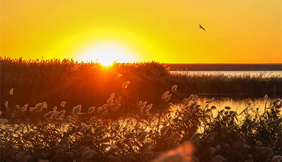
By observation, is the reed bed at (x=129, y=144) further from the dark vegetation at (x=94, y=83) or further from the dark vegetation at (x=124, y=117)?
the dark vegetation at (x=94, y=83)

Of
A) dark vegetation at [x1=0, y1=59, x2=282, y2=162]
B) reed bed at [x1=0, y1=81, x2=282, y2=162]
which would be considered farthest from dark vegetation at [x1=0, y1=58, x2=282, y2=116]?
reed bed at [x1=0, y1=81, x2=282, y2=162]

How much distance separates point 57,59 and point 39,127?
15.3 m

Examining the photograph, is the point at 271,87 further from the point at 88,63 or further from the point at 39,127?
the point at 39,127

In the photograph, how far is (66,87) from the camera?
17.4m

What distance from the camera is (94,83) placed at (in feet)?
57.8

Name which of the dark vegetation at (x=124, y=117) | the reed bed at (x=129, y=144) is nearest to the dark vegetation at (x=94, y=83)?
the dark vegetation at (x=124, y=117)

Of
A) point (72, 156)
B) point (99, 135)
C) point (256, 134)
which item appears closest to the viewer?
point (72, 156)

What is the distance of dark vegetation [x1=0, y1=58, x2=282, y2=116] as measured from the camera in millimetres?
16828

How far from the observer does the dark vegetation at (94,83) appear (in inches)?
663

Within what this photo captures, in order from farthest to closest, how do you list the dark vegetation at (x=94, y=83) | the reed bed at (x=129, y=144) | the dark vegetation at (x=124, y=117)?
A: 1. the dark vegetation at (x=94, y=83)
2. the dark vegetation at (x=124, y=117)
3. the reed bed at (x=129, y=144)

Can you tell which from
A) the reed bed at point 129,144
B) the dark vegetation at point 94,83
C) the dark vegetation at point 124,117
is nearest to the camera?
the reed bed at point 129,144

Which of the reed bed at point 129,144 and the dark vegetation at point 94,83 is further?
the dark vegetation at point 94,83

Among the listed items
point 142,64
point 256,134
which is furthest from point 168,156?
point 142,64

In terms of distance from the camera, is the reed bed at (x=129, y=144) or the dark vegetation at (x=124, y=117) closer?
→ the reed bed at (x=129, y=144)
